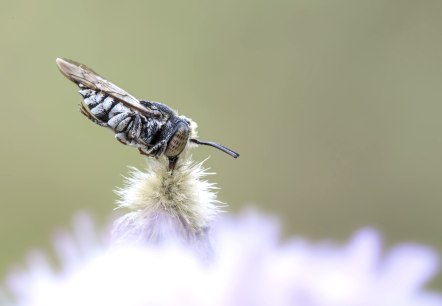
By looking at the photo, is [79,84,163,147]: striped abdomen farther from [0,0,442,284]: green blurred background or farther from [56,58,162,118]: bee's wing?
[0,0,442,284]: green blurred background

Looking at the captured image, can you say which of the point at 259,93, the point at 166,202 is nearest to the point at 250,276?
the point at 166,202

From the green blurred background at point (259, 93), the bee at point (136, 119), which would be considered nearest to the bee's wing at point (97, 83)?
the bee at point (136, 119)

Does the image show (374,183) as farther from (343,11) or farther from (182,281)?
(182,281)

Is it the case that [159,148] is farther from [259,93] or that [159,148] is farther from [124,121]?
[259,93]

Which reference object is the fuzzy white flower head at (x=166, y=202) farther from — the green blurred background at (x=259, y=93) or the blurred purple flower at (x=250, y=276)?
the green blurred background at (x=259, y=93)

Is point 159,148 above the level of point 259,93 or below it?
below

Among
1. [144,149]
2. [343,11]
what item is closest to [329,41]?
[343,11]
